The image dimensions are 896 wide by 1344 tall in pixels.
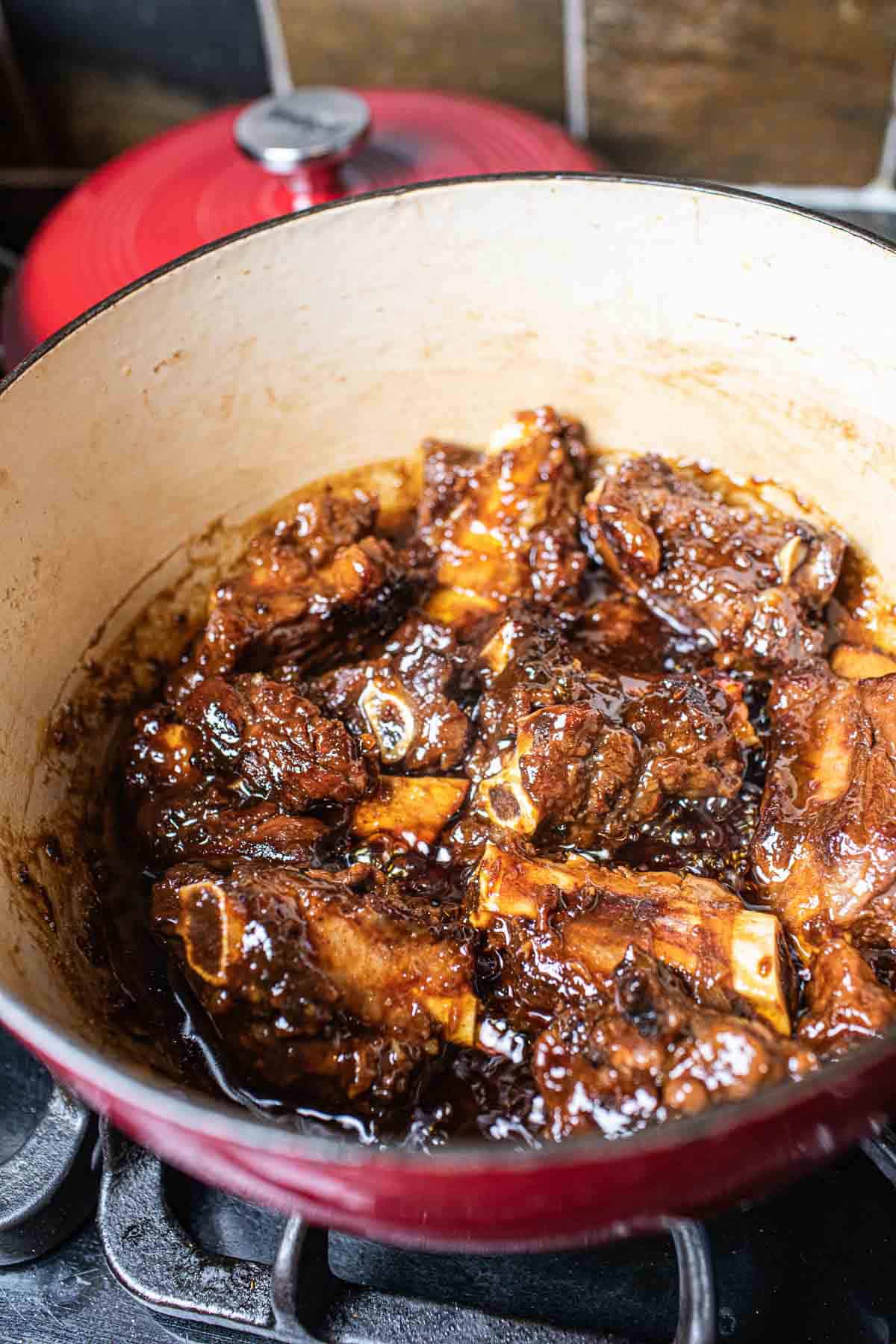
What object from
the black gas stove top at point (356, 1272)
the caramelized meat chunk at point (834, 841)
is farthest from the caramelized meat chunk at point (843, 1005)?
the black gas stove top at point (356, 1272)

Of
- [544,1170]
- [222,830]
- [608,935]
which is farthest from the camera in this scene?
[222,830]

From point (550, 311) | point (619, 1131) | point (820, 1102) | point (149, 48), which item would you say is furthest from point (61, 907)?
point (149, 48)

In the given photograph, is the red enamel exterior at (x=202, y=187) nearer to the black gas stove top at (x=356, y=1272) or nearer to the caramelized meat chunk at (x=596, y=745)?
the caramelized meat chunk at (x=596, y=745)

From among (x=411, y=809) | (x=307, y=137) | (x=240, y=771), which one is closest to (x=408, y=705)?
(x=411, y=809)

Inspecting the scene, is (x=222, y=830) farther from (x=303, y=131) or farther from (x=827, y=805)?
(x=303, y=131)

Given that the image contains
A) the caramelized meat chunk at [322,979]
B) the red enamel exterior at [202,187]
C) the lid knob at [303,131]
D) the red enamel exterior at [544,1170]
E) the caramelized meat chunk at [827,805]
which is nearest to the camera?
the red enamel exterior at [544,1170]

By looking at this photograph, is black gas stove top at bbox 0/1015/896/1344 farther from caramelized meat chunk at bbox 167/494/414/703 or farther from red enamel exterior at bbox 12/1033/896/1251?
caramelized meat chunk at bbox 167/494/414/703

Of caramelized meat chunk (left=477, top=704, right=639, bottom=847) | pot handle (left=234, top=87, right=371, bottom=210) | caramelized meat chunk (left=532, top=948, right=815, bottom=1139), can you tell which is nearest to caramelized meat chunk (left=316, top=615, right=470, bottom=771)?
caramelized meat chunk (left=477, top=704, right=639, bottom=847)
